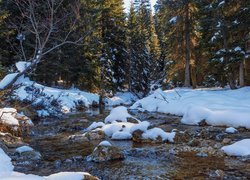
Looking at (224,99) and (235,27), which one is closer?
(224,99)

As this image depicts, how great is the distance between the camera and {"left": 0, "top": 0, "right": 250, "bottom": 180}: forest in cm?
1021

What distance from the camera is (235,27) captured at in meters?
25.0

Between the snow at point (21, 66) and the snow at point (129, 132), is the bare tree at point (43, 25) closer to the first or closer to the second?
the snow at point (21, 66)

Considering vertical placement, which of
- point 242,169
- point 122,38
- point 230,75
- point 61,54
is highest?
point 122,38

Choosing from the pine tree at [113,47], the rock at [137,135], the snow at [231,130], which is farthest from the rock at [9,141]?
the pine tree at [113,47]

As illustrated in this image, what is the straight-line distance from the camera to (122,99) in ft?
A: 136

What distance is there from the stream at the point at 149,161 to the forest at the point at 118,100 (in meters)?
0.03

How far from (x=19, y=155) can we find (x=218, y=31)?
1991cm

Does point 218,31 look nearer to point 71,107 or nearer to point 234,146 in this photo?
point 71,107

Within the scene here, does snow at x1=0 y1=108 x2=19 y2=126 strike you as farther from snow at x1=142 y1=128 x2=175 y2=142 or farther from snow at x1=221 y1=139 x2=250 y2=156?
snow at x1=221 y1=139 x2=250 y2=156

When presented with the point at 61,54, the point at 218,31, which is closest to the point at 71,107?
the point at 61,54

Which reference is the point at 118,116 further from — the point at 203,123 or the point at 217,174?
the point at 217,174

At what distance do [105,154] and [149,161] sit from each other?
4.35ft

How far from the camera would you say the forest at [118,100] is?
1021 cm
